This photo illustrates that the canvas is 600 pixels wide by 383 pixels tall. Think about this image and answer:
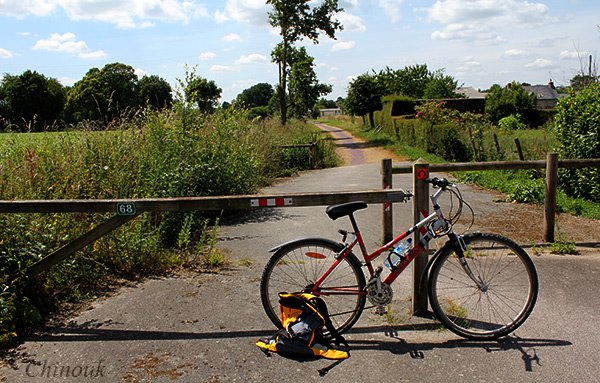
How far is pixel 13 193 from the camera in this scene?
588 centimetres

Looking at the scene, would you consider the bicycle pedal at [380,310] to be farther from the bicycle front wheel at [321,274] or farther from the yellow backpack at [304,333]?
the yellow backpack at [304,333]

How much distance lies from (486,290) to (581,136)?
758 cm

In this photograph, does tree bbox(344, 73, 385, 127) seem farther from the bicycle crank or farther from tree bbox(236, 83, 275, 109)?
tree bbox(236, 83, 275, 109)

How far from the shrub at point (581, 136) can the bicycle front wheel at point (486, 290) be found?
648 centimetres

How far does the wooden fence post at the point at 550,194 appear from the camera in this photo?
6.76 m

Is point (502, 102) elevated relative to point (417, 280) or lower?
elevated

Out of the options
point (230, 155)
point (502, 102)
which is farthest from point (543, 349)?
point (502, 102)

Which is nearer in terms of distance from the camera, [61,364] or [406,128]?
[61,364]

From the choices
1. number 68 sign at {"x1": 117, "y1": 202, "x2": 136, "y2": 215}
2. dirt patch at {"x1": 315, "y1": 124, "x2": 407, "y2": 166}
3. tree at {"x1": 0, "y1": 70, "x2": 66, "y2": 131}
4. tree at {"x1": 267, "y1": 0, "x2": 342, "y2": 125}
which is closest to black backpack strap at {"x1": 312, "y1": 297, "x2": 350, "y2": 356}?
number 68 sign at {"x1": 117, "y1": 202, "x2": 136, "y2": 215}

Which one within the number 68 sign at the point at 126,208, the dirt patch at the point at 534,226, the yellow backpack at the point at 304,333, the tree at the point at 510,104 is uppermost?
the tree at the point at 510,104

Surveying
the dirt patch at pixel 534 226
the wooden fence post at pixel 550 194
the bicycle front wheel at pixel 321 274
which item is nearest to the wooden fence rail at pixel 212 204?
the bicycle front wheel at pixel 321 274

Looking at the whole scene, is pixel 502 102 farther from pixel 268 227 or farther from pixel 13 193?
pixel 13 193

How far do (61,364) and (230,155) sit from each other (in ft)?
21.2

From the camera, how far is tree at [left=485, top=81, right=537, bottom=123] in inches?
1566
